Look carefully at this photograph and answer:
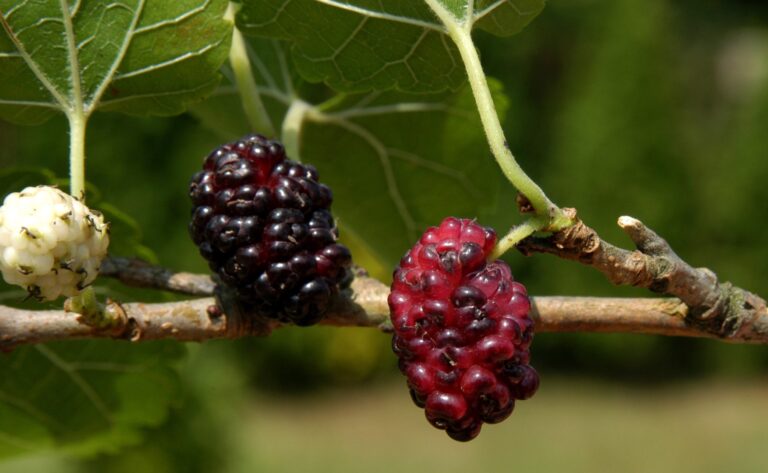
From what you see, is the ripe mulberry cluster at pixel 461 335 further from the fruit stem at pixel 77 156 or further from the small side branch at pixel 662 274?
the fruit stem at pixel 77 156

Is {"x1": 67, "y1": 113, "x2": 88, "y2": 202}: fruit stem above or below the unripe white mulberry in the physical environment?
above

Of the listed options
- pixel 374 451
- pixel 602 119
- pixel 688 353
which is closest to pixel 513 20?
pixel 374 451

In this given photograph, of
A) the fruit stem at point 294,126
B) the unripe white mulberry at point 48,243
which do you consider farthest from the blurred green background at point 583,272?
the unripe white mulberry at point 48,243

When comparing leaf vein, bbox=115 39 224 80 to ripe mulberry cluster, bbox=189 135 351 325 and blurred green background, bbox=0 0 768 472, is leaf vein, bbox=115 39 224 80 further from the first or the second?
blurred green background, bbox=0 0 768 472

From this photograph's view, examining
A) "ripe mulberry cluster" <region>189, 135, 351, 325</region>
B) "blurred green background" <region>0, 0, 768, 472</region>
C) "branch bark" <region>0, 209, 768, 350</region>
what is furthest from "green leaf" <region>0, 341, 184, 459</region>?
"blurred green background" <region>0, 0, 768, 472</region>

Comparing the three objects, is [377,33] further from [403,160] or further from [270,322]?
[403,160]

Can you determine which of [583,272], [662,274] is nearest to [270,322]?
[662,274]
